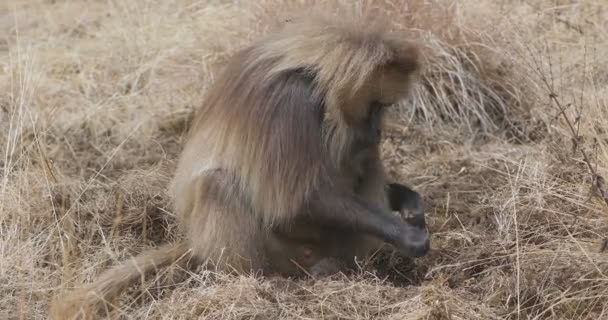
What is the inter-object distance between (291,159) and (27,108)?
1.94 metres

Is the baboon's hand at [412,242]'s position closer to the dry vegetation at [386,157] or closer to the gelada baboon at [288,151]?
the gelada baboon at [288,151]

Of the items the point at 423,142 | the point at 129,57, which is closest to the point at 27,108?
the point at 129,57

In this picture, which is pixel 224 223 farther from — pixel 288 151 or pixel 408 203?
pixel 408 203

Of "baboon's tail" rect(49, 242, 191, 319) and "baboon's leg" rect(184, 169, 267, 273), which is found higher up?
"baboon's leg" rect(184, 169, 267, 273)

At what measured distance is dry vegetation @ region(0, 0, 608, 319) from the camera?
3.58 metres

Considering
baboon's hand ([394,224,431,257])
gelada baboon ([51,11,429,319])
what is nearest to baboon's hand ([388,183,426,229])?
gelada baboon ([51,11,429,319])

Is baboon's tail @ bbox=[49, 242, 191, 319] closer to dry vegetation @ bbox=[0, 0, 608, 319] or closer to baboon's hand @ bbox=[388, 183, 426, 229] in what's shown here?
dry vegetation @ bbox=[0, 0, 608, 319]

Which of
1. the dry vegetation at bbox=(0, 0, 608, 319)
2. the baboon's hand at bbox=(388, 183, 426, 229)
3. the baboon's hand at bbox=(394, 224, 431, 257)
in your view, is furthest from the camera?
the baboon's hand at bbox=(388, 183, 426, 229)

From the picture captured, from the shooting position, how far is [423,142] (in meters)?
5.45

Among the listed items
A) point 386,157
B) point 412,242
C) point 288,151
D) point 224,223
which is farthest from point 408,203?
point 386,157

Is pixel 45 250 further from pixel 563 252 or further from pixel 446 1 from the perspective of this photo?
pixel 446 1

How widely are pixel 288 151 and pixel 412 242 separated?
0.62 metres

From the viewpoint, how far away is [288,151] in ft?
11.7

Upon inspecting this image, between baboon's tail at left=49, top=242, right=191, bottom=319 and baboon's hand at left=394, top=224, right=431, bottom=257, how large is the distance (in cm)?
89
